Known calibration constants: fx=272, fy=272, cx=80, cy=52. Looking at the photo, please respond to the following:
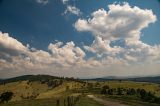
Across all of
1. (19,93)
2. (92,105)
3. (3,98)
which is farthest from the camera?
(19,93)

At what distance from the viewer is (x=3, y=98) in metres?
105

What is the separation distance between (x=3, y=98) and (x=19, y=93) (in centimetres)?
9598

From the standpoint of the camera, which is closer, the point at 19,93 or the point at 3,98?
the point at 3,98

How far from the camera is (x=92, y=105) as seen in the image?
47.7 metres

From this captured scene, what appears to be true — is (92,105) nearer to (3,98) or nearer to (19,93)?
(3,98)

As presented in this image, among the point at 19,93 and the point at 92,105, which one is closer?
the point at 92,105

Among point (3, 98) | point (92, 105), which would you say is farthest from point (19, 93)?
point (92, 105)

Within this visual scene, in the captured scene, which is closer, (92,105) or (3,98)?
(92,105)

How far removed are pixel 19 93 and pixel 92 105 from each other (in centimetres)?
15978

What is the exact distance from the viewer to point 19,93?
199 m

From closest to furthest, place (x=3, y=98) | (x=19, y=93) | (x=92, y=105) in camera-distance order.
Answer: (x=92, y=105), (x=3, y=98), (x=19, y=93)

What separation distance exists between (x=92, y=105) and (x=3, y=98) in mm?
66153
